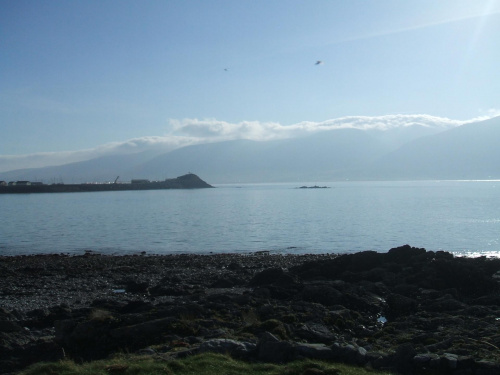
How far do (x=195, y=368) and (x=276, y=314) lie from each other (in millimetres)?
5483

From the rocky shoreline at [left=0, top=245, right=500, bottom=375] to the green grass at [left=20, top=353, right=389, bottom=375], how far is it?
0.55 meters

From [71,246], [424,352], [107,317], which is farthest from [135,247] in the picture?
[424,352]

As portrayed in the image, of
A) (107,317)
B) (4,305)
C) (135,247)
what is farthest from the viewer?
(135,247)

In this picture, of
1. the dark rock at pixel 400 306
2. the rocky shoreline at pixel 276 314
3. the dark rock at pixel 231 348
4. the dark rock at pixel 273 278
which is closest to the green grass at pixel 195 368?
the dark rock at pixel 231 348

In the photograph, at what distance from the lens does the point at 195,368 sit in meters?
8.98

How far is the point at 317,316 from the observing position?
1431 centimetres

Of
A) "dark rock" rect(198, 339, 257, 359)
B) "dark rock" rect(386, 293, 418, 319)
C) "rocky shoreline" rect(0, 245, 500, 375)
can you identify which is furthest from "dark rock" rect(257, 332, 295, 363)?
"dark rock" rect(386, 293, 418, 319)

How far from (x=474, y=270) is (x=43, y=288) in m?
17.4

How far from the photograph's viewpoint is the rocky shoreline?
10.2 meters

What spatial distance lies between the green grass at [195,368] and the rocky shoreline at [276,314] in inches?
21.5

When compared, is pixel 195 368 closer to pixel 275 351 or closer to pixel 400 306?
pixel 275 351

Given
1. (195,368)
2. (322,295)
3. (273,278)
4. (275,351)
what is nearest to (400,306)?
(322,295)

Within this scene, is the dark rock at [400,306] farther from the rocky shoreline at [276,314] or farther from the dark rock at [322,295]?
the dark rock at [322,295]

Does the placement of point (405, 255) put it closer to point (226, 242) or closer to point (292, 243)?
point (292, 243)
